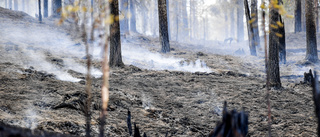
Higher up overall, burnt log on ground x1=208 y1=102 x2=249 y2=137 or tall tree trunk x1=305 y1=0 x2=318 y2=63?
tall tree trunk x1=305 y1=0 x2=318 y2=63

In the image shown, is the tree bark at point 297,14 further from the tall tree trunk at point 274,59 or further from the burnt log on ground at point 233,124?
the burnt log on ground at point 233,124

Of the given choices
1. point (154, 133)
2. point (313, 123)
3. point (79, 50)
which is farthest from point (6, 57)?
point (313, 123)

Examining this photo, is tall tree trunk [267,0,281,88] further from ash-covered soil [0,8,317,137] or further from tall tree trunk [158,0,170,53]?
tall tree trunk [158,0,170,53]

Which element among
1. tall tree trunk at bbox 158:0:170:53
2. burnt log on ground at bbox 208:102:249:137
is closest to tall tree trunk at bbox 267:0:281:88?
burnt log on ground at bbox 208:102:249:137

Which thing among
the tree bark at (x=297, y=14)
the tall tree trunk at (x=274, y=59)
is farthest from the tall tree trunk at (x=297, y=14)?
the tall tree trunk at (x=274, y=59)

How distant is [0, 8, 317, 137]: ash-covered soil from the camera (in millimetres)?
5078

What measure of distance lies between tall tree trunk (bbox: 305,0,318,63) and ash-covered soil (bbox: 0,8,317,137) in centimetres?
544

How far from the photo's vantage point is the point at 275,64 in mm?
8219

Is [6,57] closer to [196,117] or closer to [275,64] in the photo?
[196,117]

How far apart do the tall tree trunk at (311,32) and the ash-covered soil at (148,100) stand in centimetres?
544

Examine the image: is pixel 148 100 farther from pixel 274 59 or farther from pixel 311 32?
pixel 311 32

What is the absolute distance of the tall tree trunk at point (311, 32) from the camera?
13172 millimetres

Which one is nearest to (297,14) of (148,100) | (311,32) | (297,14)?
(297,14)

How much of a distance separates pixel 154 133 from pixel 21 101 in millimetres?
2471
